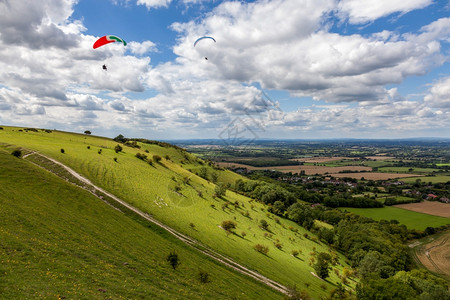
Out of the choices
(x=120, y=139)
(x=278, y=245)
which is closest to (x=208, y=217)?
(x=278, y=245)

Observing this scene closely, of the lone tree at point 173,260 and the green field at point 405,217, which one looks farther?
the green field at point 405,217

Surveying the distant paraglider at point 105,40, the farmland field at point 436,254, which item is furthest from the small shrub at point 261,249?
the farmland field at point 436,254

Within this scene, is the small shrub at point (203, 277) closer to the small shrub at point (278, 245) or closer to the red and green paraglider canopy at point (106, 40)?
the small shrub at point (278, 245)

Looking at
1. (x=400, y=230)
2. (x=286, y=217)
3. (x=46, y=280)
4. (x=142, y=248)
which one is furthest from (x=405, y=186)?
(x=46, y=280)

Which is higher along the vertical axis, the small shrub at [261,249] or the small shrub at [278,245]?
the small shrub at [261,249]

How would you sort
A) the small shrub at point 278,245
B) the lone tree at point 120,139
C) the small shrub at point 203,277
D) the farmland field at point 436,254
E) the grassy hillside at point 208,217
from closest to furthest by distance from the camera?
the small shrub at point 203,277, the grassy hillside at point 208,217, the small shrub at point 278,245, the farmland field at point 436,254, the lone tree at point 120,139

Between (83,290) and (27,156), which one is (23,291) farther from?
(27,156)

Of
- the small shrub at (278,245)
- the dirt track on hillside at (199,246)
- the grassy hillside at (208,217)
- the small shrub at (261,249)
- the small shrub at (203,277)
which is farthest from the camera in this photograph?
the small shrub at (278,245)

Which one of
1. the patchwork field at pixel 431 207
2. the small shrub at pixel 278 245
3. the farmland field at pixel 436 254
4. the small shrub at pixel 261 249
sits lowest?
the farmland field at pixel 436 254
